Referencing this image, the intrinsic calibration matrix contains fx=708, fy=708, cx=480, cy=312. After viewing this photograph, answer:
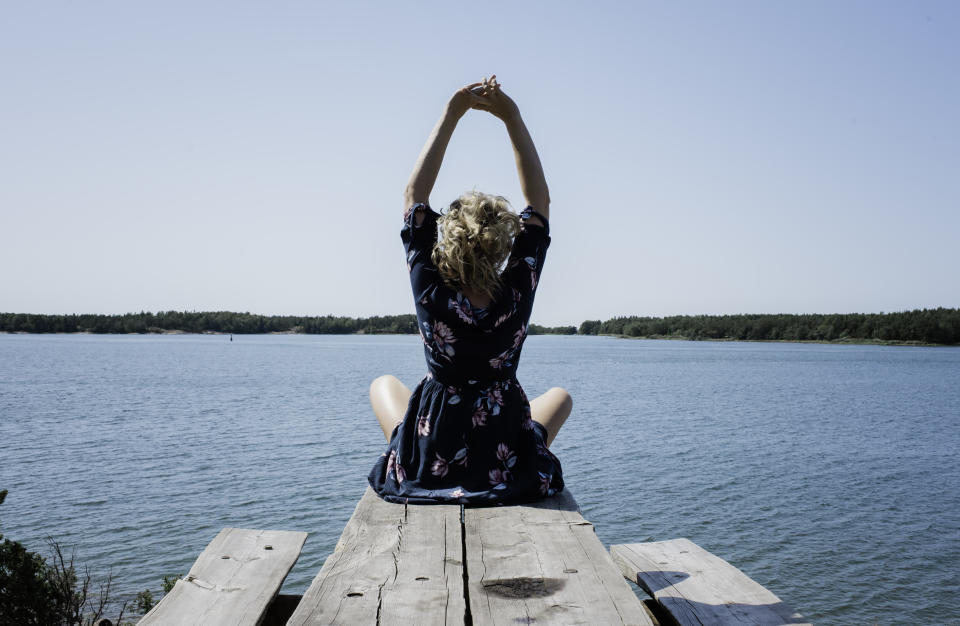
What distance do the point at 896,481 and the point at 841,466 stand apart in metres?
1.55

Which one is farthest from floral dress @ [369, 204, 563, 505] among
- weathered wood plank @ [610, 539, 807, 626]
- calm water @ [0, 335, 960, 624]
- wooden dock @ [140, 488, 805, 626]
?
calm water @ [0, 335, 960, 624]

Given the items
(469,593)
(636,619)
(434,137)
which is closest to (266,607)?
(469,593)

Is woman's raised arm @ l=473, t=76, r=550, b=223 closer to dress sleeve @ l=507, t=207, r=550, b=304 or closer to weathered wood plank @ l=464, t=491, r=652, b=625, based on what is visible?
dress sleeve @ l=507, t=207, r=550, b=304

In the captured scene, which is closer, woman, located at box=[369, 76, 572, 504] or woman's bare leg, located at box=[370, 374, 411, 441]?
woman, located at box=[369, 76, 572, 504]

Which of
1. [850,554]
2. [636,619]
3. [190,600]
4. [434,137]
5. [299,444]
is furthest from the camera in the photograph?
[299,444]

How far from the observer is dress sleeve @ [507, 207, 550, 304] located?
3.28 metres

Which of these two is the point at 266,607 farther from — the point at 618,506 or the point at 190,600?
the point at 618,506

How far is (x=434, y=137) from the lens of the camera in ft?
11.1

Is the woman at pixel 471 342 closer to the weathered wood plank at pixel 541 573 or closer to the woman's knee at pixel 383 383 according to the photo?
the weathered wood plank at pixel 541 573

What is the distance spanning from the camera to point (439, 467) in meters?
3.24

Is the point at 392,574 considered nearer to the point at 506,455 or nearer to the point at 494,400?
the point at 506,455

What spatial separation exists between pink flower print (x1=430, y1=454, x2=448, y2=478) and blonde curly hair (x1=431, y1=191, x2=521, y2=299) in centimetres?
78

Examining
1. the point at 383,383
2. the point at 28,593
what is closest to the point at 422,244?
the point at 383,383

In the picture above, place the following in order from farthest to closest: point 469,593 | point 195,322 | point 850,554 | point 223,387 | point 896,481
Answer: point 195,322 → point 223,387 → point 896,481 → point 850,554 → point 469,593
